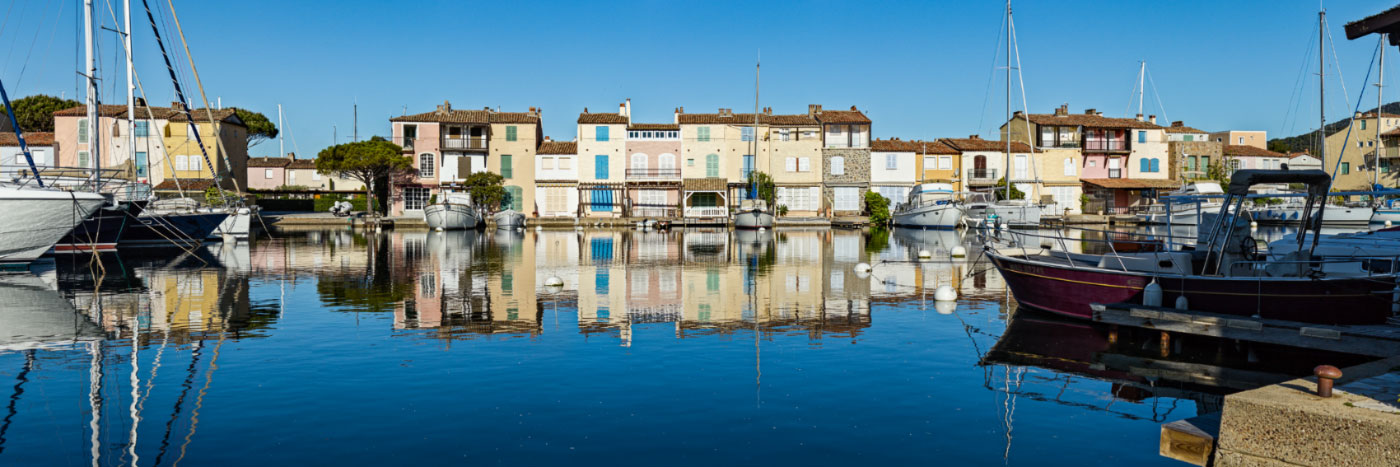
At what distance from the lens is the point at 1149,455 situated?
8.48 m

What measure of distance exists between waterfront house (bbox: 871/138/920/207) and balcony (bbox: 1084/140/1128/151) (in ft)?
44.1

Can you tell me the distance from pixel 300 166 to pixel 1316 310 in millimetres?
81140

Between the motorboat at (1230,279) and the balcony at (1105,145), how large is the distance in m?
56.3

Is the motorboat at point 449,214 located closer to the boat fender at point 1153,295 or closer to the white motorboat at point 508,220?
the white motorboat at point 508,220

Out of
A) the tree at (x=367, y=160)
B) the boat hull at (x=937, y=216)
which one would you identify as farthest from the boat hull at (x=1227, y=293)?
the tree at (x=367, y=160)

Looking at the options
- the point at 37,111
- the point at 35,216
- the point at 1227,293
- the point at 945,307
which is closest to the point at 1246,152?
the point at 945,307

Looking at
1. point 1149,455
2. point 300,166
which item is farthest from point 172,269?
point 300,166

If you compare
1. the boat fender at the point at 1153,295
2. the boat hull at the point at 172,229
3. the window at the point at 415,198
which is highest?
the window at the point at 415,198

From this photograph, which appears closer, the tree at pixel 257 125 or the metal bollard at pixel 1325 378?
the metal bollard at pixel 1325 378

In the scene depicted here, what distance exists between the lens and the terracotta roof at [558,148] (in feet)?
211

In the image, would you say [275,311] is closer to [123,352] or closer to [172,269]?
[123,352]

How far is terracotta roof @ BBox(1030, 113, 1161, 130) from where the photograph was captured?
70.4 metres

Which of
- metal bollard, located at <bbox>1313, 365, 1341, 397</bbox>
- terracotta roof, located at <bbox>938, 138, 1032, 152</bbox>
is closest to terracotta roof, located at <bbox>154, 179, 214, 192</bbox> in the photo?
terracotta roof, located at <bbox>938, 138, 1032, 152</bbox>

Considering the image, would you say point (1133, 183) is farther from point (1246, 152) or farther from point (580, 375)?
point (580, 375)
